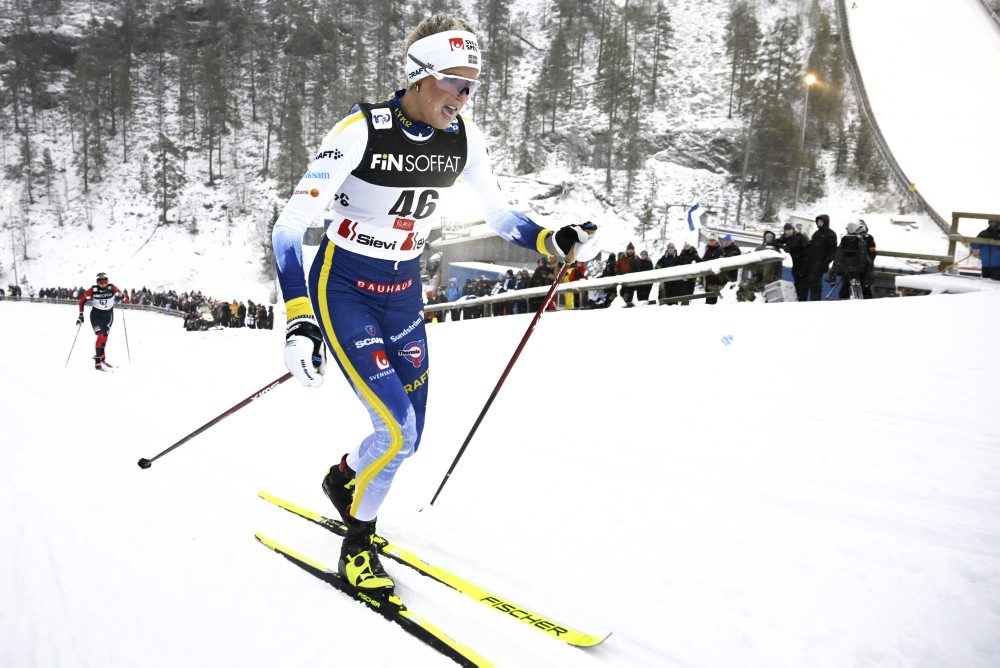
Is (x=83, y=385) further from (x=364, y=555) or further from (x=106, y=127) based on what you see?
(x=106, y=127)

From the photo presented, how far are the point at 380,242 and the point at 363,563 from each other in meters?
1.64

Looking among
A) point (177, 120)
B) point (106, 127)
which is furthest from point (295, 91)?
point (106, 127)

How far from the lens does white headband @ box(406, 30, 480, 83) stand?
2838mm

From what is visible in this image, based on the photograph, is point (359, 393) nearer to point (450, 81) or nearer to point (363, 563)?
point (363, 563)

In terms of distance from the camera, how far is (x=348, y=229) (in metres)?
3.10

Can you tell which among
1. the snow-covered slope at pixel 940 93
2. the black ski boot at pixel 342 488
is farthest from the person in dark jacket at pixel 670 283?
the snow-covered slope at pixel 940 93

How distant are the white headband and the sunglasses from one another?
0.04 feet

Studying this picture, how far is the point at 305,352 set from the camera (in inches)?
102

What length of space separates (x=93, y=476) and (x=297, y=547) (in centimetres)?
228

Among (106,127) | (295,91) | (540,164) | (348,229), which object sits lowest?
(348,229)

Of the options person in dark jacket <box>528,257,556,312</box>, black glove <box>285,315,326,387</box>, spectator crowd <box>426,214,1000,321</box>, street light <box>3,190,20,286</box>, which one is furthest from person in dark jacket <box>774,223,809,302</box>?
street light <box>3,190,20,286</box>

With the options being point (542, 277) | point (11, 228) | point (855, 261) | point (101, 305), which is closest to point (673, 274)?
point (855, 261)

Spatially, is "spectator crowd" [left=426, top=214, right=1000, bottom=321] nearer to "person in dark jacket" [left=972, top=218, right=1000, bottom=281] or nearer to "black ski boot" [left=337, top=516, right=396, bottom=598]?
"person in dark jacket" [left=972, top=218, right=1000, bottom=281]

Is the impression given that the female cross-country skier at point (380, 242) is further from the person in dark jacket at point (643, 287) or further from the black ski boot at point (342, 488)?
the person in dark jacket at point (643, 287)
